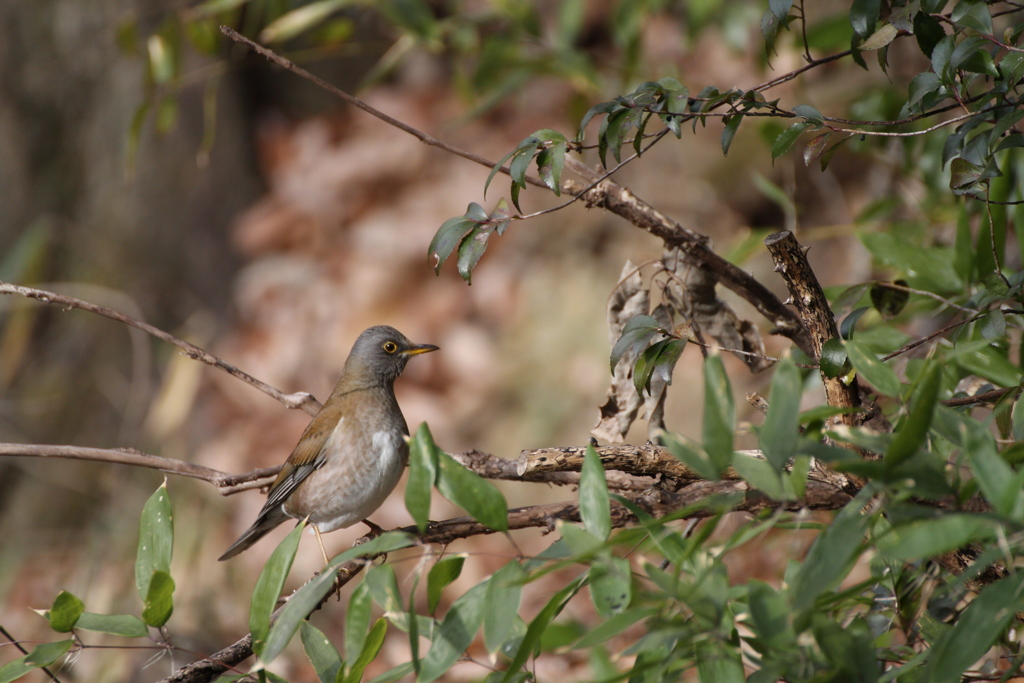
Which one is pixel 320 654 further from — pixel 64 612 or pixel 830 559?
pixel 830 559

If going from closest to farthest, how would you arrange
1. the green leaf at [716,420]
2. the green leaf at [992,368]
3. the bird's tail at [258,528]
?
1. the green leaf at [716,420]
2. the green leaf at [992,368]
3. the bird's tail at [258,528]

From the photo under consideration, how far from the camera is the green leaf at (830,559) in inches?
34.7

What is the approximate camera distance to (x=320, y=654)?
1.40 meters

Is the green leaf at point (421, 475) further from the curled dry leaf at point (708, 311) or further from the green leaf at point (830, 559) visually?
the curled dry leaf at point (708, 311)

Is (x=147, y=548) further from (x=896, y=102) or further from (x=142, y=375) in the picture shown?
(x=142, y=375)

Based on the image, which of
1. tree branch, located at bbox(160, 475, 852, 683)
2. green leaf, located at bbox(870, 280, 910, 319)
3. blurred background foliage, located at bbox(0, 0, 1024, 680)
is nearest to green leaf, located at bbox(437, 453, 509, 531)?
tree branch, located at bbox(160, 475, 852, 683)

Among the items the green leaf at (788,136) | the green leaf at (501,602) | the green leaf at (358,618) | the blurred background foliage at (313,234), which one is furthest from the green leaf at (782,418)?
the blurred background foliage at (313,234)

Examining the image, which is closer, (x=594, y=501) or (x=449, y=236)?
(x=594, y=501)

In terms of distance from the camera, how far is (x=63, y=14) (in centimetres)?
583

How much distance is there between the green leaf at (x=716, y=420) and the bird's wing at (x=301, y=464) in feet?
6.11

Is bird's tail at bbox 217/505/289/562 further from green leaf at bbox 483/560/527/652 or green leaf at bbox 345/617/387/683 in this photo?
green leaf at bbox 483/560/527/652

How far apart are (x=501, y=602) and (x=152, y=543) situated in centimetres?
73

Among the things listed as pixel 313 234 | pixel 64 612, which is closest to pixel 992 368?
pixel 64 612

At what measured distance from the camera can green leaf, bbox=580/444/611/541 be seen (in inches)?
45.6
